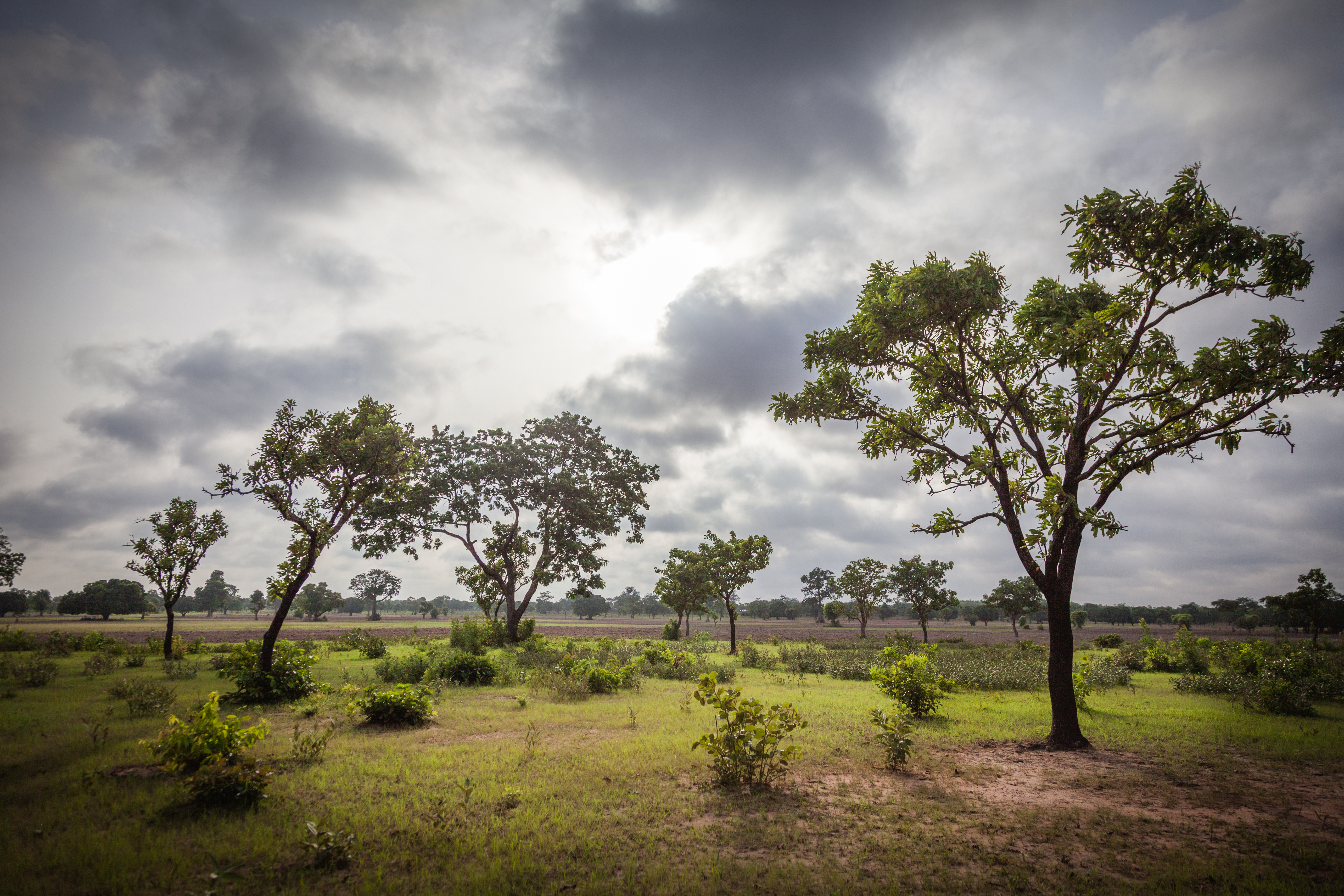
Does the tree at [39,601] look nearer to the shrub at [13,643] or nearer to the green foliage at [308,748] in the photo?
the shrub at [13,643]

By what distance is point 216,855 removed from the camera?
561cm

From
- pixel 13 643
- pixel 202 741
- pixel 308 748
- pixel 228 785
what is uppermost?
pixel 202 741

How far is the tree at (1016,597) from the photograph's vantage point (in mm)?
68500

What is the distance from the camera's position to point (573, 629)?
87750mm

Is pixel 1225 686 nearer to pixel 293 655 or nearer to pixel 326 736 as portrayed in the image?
pixel 326 736

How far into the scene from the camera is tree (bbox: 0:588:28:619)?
71.0m

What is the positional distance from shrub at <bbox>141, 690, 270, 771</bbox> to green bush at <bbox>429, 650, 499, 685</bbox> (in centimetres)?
1230

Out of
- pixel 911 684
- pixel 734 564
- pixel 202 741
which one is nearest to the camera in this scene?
pixel 202 741

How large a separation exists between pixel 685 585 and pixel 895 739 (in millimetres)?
33639

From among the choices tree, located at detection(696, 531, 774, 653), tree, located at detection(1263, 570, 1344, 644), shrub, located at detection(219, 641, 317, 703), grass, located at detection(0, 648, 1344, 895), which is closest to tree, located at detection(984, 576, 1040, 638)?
tree, located at detection(1263, 570, 1344, 644)

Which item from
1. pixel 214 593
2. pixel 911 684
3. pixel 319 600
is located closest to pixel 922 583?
pixel 911 684

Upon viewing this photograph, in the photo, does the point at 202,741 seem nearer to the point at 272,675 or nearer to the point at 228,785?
the point at 228,785

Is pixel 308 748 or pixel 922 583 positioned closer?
pixel 308 748

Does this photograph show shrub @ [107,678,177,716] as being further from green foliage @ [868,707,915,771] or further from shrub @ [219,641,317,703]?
green foliage @ [868,707,915,771]
